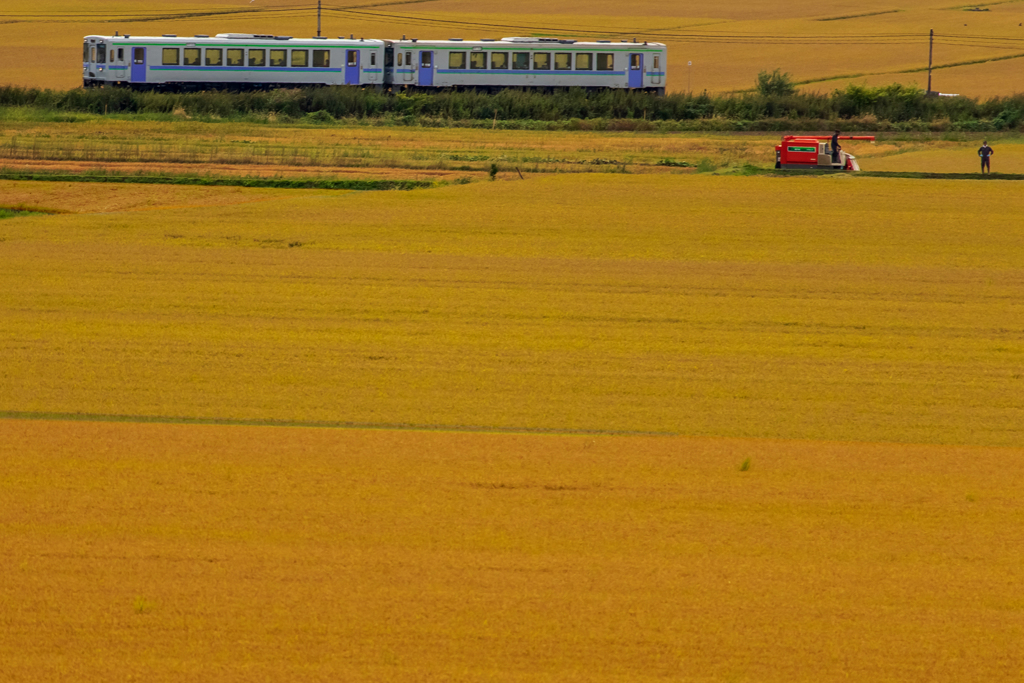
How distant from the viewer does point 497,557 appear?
789 centimetres

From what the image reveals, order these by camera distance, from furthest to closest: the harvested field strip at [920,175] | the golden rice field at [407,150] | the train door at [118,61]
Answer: the train door at [118,61], the golden rice field at [407,150], the harvested field strip at [920,175]

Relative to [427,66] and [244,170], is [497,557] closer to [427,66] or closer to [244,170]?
[244,170]

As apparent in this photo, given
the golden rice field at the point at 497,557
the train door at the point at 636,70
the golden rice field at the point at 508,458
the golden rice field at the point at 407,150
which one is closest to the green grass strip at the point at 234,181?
the golden rice field at the point at 407,150

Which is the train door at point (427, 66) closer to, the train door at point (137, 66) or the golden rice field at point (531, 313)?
the train door at point (137, 66)

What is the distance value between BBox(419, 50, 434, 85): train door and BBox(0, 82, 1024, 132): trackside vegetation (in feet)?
5.31

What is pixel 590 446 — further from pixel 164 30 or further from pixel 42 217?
pixel 164 30

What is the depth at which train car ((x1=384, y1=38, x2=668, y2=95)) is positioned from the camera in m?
52.3

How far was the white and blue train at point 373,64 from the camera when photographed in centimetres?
5178

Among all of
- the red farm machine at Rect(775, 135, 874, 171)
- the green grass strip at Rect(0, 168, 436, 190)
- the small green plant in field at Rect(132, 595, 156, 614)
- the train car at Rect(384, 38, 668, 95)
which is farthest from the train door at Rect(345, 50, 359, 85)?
the small green plant in field at Rect(132, 595, 156, 614)

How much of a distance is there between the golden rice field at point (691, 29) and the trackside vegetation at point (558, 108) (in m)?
21.0

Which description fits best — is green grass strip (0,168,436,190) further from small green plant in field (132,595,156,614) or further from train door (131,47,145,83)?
train door (131,47,145,83)

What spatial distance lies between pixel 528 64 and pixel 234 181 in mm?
28075

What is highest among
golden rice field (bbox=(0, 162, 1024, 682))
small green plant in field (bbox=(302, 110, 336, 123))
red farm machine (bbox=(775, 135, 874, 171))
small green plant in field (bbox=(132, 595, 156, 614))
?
small green plant in field (bbox=(302, 110, 336, 123))

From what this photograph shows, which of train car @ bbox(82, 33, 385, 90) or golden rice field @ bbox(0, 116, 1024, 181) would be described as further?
train car @ bbox(82, 33, 385, 90)
